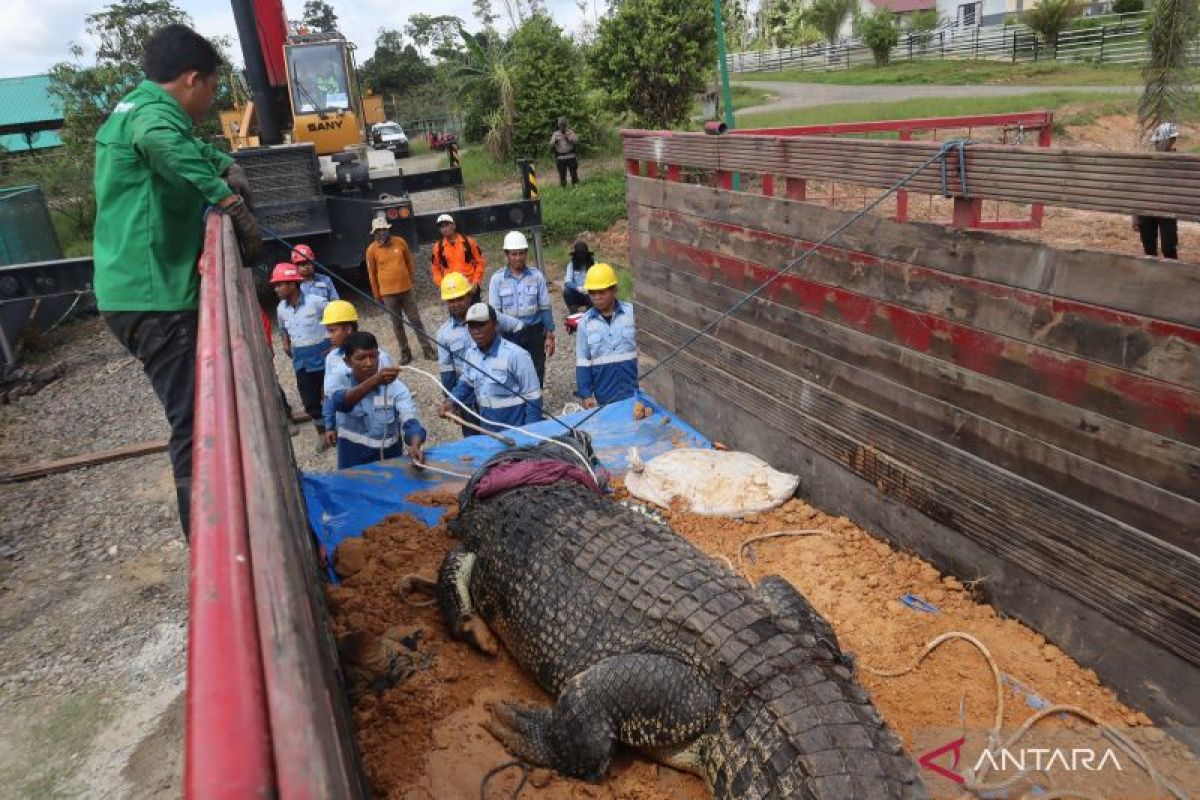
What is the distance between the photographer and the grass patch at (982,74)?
810 inches

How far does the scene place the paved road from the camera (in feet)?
64.5

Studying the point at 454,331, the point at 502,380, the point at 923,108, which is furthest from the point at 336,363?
the point at 923,108

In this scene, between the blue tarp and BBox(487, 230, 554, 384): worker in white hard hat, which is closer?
the blue tarp

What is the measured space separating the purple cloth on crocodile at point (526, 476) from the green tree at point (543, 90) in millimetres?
19294

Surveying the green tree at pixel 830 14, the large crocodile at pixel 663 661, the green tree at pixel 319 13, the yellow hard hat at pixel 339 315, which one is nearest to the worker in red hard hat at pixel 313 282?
the yellow hard hat at pixel 339 315

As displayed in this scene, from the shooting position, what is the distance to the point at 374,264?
8.39 metres

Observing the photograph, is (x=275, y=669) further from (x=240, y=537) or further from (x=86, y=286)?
(x=86, y=286)

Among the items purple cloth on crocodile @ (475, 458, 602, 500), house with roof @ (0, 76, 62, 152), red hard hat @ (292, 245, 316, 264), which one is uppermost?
house with roof @ (0, 76, 62, 152)

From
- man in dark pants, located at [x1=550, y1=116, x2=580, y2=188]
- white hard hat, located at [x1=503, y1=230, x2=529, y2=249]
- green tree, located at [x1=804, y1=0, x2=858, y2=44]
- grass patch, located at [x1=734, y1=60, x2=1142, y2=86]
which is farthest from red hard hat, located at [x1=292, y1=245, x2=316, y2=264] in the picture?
green tree, located at [x1=804, y1=0, x2=858, y2=44]

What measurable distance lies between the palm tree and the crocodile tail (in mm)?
21603

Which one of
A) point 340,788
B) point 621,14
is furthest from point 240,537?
point 621,14

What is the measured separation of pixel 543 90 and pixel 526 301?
16.6m

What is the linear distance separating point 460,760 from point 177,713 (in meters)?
1.86

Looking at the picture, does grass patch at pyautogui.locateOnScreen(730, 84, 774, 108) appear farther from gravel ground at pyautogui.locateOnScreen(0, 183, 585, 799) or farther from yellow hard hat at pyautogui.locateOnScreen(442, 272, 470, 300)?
yellow hard hat at pyautogui.locateOnScreen(442, 272, 470, 300)
